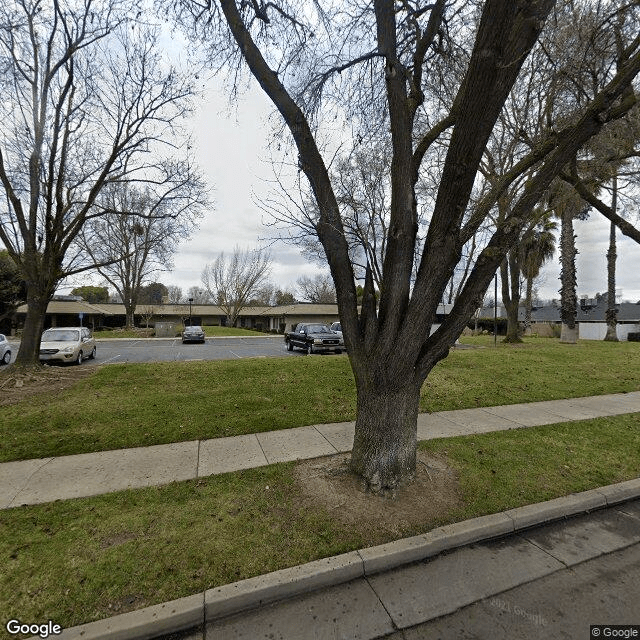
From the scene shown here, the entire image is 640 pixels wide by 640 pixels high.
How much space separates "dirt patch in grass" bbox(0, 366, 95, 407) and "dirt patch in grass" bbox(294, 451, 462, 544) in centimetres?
705

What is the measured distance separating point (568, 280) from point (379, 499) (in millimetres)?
23169

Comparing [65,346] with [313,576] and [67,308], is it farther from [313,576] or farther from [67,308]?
[67,308]

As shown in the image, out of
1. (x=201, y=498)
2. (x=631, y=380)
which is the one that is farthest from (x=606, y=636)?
(x=631, y=380)

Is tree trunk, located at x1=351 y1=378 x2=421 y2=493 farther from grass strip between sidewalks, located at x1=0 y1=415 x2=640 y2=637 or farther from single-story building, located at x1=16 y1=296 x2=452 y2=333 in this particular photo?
single-story building, located at x1=16 y1=296 x2=452 y2=333

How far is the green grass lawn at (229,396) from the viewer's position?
5.62 metres

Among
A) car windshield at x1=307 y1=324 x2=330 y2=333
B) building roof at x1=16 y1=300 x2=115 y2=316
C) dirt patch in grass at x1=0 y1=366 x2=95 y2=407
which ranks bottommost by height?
dirt patch in grass at x1=0 y1=366 x2=95 y2=407

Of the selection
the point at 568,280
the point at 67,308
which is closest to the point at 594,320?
the point at 568,280

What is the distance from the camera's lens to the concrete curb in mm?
2229

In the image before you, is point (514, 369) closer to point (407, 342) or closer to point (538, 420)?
point (538, 420)

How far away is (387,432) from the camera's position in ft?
12.3

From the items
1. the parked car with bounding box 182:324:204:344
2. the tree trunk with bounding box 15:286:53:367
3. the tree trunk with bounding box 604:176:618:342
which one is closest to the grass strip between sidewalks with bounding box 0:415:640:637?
the tree trunk with bounding box 15:286:53:367

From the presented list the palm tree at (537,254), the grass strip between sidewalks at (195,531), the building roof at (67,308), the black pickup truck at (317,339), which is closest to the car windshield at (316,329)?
the black pickup truck at (317,339)

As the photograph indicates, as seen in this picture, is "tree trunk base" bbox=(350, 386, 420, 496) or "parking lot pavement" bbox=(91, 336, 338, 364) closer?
"tree trunk base" bbox=(350, 386, 420, 496)

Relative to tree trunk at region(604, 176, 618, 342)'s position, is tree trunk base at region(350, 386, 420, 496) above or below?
below
